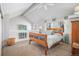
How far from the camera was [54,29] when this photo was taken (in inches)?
73.8

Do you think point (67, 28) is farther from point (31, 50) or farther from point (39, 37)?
point (31, 50)

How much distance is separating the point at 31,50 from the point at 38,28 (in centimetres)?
42

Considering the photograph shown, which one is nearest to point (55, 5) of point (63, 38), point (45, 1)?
point (45, 1)

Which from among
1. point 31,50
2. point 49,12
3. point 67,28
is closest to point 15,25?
point 31,50

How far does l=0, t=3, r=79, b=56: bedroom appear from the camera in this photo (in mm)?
1833

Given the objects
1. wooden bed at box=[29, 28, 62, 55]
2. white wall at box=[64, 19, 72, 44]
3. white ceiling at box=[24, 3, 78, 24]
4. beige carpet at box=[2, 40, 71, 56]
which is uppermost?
white ceiling at box=[24, 3, 78, 24]

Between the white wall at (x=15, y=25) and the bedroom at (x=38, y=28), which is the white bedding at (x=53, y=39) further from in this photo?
the white wall at (x=15, y=25)

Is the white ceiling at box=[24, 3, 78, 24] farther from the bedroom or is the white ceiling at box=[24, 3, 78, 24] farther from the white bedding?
the white bedding

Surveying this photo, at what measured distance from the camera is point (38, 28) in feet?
6.15

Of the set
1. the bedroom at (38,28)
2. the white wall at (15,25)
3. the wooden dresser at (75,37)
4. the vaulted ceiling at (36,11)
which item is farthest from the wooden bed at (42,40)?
the wooden dresser at (75,37)

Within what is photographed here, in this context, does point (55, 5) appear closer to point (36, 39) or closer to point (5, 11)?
point (36, 39)

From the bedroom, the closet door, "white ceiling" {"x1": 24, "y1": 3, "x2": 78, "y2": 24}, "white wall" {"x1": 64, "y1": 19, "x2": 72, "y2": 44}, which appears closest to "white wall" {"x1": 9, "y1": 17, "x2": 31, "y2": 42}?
the bedroom

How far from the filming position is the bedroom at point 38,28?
1.83 m

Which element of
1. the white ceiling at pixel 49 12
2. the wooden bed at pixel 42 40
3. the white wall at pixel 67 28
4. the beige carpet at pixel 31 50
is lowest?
the beige carpet at pixel 31 50
